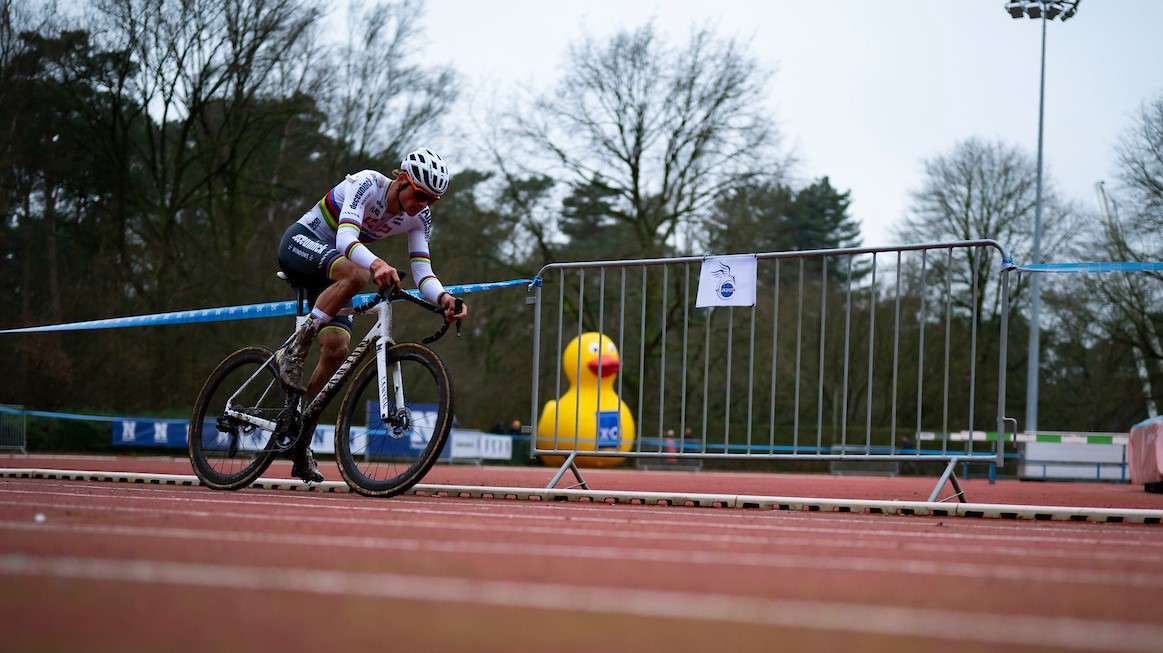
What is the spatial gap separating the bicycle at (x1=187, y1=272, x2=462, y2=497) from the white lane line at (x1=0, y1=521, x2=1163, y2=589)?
2.84 m

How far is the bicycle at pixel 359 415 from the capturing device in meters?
7.16

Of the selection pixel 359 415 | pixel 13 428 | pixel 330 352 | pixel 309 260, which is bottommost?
pixel 13 428

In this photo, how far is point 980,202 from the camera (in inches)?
1544

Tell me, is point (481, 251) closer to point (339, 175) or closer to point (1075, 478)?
point (339, 175)

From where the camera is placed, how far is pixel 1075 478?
29125 millimetres

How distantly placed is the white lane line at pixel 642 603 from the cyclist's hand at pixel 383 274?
3.89 m

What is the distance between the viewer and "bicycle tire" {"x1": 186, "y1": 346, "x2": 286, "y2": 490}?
7.72 metres

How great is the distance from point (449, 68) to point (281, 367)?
23.1 m

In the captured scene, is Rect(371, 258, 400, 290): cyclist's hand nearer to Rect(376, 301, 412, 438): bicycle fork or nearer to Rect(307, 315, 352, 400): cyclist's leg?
Rect(376, 301, 412, 438): bicycle fork

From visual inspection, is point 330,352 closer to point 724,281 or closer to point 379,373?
point 379,373

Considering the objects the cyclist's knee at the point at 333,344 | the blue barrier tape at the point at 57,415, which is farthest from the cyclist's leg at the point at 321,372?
the blue barrier tape at the point at 57,415

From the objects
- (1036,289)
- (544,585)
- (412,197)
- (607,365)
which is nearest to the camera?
(544,585)

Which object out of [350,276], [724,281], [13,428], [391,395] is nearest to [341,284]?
[350,276]

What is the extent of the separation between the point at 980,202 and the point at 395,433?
34.7 m
